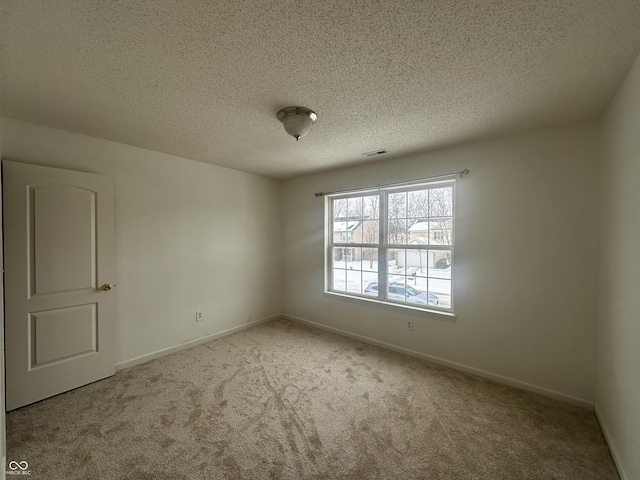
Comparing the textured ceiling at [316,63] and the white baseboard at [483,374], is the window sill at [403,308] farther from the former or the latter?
the textured ceiling at [316,63]

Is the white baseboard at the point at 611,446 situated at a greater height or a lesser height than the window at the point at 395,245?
lesser

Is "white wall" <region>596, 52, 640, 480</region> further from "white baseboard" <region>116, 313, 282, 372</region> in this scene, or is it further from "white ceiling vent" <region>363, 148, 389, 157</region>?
"white baseboard" <region>116, 313, 282, 372</region>

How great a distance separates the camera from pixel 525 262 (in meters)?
2.40

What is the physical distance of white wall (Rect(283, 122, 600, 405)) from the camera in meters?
2.16

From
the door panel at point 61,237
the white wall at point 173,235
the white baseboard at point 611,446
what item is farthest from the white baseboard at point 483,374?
the door panel at point 61,237

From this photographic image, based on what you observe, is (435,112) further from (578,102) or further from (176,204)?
(176,204)

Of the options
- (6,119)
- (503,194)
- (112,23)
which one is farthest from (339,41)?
(6,119)

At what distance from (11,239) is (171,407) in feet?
6.09

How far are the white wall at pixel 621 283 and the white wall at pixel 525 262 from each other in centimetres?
14

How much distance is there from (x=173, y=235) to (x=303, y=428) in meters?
2.51

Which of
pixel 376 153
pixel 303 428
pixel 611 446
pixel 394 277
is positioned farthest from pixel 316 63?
pixel 611 446

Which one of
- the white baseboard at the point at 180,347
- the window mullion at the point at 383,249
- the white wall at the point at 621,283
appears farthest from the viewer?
the window mullion at the point at 383,249

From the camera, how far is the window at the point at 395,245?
2.97 metres

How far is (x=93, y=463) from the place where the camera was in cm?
162
